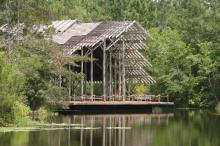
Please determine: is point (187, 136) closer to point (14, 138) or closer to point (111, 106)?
point (14, 138)

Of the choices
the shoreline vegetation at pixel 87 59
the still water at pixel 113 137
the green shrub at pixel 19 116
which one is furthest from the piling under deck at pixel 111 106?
the still water at pixel 113 137

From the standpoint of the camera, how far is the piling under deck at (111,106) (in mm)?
57500

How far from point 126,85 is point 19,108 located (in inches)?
1473

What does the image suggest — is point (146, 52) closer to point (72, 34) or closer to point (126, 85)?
point (126, 85)

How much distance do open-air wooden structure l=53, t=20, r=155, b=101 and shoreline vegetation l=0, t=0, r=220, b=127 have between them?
9.51ft

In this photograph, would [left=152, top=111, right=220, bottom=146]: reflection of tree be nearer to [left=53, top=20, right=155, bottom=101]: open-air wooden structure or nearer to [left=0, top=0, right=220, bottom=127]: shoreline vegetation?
[left=0, top=0, right=220, bottom=127]: shoreline vegetation

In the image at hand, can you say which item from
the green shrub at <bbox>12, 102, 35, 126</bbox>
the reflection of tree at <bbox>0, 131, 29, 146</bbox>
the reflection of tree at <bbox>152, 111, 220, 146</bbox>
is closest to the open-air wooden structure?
the reflection of tree at <bbox>152, 111, 220, 146</bbox>

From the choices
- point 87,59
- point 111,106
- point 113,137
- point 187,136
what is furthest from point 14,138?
point 111,106

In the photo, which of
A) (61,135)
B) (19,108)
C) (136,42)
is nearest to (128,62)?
(136,42)

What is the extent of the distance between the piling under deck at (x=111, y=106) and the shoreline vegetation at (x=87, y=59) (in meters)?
2.04

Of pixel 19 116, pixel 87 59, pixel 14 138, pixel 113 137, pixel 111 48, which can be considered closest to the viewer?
pixel 14 138

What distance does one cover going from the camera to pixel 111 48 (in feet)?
215

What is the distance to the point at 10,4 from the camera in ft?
134

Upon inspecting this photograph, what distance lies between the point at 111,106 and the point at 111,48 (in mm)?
7061
